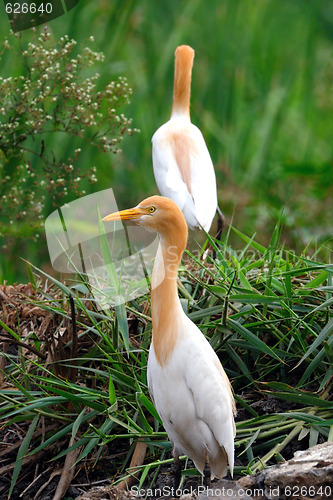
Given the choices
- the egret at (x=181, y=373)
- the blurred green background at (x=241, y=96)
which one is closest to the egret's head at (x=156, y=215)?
the egret at (x=181, y=373)

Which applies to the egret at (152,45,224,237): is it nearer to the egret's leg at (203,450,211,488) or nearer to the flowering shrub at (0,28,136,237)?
the flowering shrub at (0,28,136,237)

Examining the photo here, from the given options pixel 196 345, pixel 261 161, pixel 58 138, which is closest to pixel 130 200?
pixel 58 138

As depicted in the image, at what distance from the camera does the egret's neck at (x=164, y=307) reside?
3.51 ft

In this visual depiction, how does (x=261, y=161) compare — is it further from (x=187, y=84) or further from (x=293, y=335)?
(x=293, y=335)

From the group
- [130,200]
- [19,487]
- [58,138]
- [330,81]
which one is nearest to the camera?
[19,487]

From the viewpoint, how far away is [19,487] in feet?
4.29

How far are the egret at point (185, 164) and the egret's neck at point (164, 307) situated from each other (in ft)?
2.15

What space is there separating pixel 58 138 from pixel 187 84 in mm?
515

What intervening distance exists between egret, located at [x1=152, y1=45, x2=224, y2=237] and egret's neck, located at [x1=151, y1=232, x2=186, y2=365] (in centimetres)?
65

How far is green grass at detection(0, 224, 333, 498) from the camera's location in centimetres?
125

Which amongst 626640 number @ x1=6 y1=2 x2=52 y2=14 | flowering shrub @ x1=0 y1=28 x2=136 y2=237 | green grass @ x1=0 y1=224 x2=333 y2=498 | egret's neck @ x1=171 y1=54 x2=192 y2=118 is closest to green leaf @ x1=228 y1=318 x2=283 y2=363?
green grass @ x1=0 y1=224 x2=333 y2=498

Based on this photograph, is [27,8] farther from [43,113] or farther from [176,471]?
[176,471]

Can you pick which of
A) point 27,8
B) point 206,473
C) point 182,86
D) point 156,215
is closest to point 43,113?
point 27,8

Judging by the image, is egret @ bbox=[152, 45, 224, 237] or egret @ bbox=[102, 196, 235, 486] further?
egret @ bbox=[152, 45, 224, 237]
